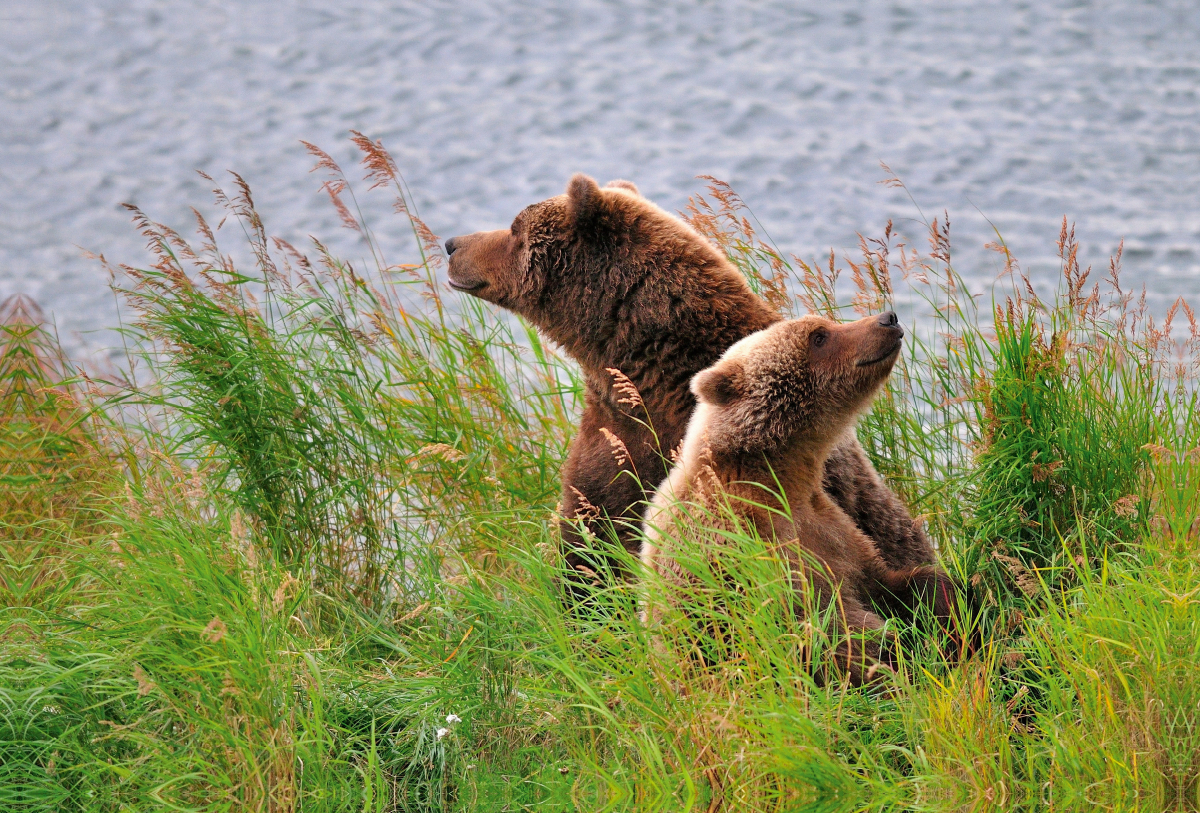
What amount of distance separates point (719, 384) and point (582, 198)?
912mm

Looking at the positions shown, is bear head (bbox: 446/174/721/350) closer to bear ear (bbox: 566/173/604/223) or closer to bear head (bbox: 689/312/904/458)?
bear ear (bbox: 566/173/604/223)

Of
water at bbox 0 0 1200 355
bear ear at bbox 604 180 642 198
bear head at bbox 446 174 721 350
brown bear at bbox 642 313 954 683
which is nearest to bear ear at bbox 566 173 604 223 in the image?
bear head at bbox 446 174 721 350

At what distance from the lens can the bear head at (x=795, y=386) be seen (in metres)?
3.26

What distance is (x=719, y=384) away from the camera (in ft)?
10.6

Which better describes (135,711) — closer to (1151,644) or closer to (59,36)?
(1151,644)

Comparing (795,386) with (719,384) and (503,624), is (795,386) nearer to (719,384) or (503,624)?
(719,384)

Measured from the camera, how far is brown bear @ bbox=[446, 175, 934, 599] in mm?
3666

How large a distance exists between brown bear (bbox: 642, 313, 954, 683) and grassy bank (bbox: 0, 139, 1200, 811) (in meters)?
0.20

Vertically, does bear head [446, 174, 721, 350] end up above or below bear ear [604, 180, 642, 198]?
below

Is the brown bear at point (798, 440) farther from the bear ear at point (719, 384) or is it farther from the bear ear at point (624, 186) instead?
the bear ear at point (624, 186)

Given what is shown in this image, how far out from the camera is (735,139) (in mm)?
13922

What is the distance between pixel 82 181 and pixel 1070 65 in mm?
11636

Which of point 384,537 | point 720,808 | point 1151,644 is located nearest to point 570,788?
point 720,808

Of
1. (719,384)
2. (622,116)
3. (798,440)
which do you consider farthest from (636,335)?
(622,116)
